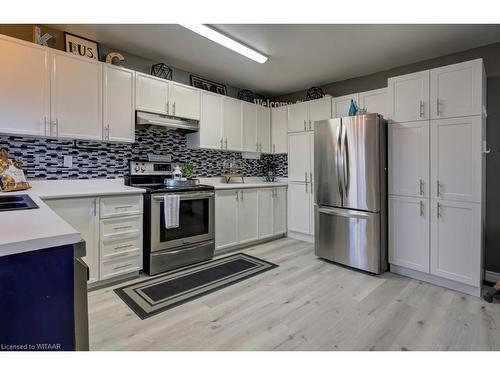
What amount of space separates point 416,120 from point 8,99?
374cm

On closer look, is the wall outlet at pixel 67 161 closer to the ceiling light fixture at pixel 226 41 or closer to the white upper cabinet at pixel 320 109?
the ceiling light fixture at pixel 226 41

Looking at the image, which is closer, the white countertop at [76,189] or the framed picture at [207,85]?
the white countertop at [76,189]

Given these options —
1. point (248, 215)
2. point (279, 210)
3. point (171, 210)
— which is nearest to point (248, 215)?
point (248, 215)

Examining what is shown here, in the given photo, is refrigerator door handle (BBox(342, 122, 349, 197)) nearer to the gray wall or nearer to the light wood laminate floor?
the light wood laminate floor

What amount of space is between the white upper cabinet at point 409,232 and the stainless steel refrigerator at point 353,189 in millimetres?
89

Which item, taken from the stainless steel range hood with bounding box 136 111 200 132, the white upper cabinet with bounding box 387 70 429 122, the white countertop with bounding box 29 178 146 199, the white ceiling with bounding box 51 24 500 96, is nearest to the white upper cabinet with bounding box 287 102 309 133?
the white ceiling with bounding box 51 24 500 96

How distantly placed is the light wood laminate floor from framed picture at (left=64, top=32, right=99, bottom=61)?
2.34m

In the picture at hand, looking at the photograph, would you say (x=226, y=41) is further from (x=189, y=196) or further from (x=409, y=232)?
(x=409, y=232)

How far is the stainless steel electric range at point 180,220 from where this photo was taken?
2793 mm

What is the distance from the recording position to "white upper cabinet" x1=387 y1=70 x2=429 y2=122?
266 centimetres

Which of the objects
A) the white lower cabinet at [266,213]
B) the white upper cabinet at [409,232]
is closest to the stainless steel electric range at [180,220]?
the white lower cabinet at [266,213]
